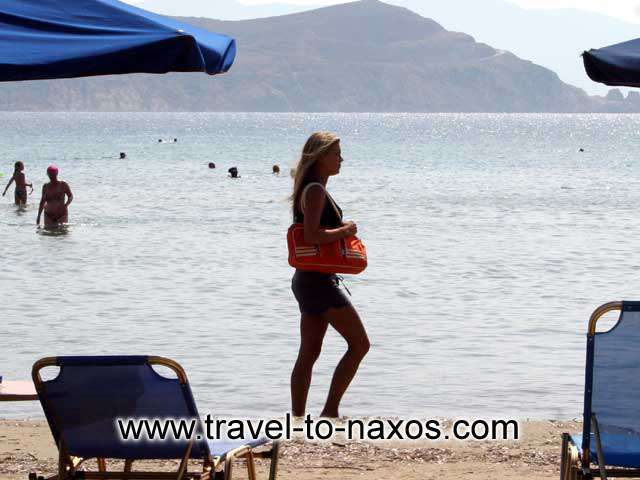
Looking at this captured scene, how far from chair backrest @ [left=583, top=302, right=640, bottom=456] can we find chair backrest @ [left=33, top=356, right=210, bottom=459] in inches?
50.9

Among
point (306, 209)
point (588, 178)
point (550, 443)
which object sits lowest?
point (588, 178)

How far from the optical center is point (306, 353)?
6379mm

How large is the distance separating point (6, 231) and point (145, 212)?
5882mm

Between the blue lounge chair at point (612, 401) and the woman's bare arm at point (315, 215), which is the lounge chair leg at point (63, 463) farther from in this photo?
the woman's bare arm at point (315, 215)

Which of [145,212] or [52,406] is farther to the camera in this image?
[145,212]

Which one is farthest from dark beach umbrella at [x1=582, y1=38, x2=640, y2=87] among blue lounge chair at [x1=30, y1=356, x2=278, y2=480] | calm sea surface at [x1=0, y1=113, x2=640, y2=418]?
calm sea surface at [x1=0, y1=113, x2=640, y2=418]

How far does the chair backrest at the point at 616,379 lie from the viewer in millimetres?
4176

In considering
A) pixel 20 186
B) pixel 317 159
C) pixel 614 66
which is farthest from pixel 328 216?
pixel 20 186

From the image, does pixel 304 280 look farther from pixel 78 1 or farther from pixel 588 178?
pixel 588 178

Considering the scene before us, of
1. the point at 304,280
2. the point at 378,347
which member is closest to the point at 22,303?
the point at 378,347

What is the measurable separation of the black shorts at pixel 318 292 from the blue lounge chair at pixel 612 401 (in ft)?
6.50

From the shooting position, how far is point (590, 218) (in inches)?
A: 1128

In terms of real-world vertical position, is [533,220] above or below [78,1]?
below

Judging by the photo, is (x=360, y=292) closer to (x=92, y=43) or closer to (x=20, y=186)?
(x=92, y=43)
